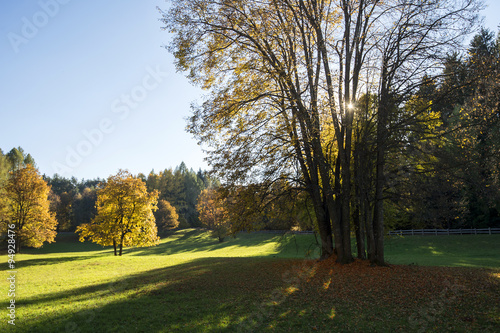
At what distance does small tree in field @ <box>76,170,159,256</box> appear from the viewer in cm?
2855

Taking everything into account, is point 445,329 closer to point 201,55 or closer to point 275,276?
point 275,276

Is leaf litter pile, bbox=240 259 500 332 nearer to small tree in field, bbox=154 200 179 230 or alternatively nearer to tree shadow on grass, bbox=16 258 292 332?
tree shadow on grass, bbox=16 258 292 332

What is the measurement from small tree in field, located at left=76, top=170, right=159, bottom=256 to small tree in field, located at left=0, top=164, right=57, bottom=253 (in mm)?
4735

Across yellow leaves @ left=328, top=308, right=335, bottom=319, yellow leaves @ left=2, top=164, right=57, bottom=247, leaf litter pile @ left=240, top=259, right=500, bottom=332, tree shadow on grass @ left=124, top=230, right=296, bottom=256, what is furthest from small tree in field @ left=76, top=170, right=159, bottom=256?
yellow leaves @ left=328, top=308, right=335, bottom=319

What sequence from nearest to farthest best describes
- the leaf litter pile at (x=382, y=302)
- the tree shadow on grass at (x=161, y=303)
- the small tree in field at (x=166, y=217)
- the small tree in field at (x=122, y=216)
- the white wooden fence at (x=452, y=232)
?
1. the leaf litter pile at (x=382, y=302)
2. the tree shadow on grass at (x=161, y=303)
3. the small tree in field at (x=122, y=216)
4. the white wooden fence at (x=452, y=232)
5. the small tree in field at (x=166, y=217)

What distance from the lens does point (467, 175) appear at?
11.0 meters

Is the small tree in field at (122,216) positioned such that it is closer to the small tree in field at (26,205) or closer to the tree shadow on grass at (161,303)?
the small tree in field at (26,205)

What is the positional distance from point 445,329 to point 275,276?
21.3 ft

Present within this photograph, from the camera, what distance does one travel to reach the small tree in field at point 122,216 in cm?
2855

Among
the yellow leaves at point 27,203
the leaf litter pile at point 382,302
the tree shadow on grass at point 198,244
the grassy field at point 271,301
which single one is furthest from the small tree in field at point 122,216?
the leaf litter pile at point 382,302

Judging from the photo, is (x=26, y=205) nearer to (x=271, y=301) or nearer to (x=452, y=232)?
(x=271, y=301)

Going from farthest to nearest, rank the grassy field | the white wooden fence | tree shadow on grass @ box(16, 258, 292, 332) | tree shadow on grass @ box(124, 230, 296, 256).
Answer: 1. tree shadow on grass @ box(124, 230, 296, 256)
2. the white wooden fence
3. tree shadow on grass @ box(16, 258, 292, 332)
4. the grassy field

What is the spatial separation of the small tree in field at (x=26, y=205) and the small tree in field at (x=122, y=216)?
15.5 feet

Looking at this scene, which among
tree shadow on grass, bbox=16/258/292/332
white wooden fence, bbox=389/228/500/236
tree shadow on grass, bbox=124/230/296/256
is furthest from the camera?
tree shadow on grass, bbox=124/230/296/256
